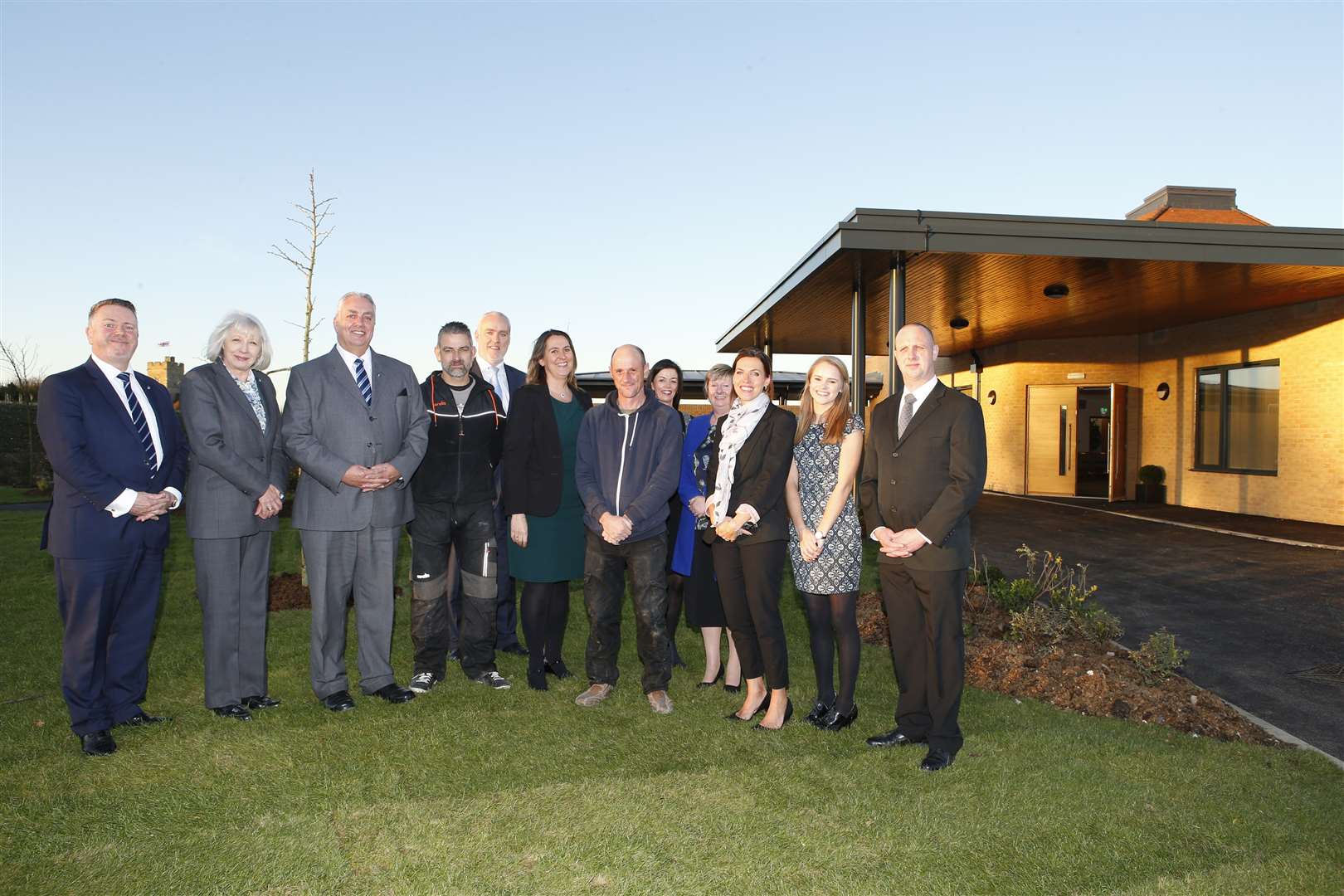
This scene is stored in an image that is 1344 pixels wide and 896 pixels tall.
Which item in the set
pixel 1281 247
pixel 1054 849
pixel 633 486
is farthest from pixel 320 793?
pixel 1281 247

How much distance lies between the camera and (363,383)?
4.39 metres

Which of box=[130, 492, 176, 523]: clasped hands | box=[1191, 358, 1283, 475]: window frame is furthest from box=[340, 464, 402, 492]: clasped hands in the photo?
box=[1191, 358, 1283, 475]: window frame

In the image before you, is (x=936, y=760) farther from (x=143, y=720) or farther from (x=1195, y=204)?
(x=1195, y=204)

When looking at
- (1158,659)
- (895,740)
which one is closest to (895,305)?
(1158,659)

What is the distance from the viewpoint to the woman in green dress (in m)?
4.56

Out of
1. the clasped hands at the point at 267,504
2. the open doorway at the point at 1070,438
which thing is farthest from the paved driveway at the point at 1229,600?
the clasped hands at the point at 267,504

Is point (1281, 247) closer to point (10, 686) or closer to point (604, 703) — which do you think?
point (604, 703)

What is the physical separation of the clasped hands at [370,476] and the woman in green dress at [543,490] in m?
0.62

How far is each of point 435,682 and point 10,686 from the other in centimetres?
244

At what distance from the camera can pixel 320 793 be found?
3.30 m

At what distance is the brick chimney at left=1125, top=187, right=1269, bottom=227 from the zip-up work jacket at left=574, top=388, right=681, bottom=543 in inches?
816

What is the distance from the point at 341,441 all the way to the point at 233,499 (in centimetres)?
58

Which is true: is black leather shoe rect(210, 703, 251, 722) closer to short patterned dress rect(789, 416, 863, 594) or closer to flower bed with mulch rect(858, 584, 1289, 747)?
short patterned dress rect(789, 416, 863, 594)

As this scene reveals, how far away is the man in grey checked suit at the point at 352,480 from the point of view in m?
4.27
